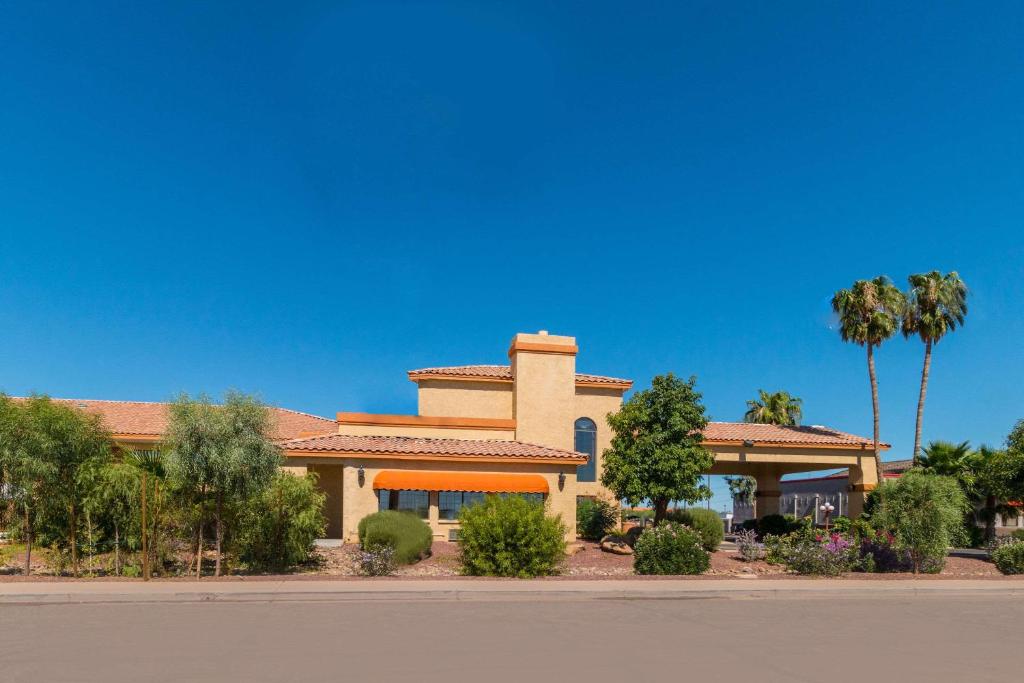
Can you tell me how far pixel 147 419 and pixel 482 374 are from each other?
578 inches

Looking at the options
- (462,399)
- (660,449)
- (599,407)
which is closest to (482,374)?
(462,399)

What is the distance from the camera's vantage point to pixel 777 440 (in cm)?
3775

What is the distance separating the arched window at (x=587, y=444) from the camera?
1435 inches

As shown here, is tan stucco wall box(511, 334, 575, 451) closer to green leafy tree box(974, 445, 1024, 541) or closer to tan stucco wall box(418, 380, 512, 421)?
tan stucco wall box(418, 380, 512, 421)

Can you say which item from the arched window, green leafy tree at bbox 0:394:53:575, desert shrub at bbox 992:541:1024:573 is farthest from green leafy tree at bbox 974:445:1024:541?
green leafy tree at bbox 0:394:53:575

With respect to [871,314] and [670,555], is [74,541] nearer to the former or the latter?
[670,555]

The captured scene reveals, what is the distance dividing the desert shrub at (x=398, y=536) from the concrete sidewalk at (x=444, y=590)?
3.56 meters

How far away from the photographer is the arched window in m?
36.4

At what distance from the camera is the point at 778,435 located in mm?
39250

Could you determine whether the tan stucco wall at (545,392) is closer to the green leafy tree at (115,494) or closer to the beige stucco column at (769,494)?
the beige stucco column at (769,494)

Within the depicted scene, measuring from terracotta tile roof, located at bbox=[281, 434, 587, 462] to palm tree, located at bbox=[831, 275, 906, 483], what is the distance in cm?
1938

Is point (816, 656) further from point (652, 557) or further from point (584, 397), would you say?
point (584, 397)

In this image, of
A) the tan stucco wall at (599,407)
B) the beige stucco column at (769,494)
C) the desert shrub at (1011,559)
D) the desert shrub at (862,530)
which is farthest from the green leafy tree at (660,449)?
the beige stucco column at (769,494)

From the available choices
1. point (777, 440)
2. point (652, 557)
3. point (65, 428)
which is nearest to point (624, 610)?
point (652, 557)
